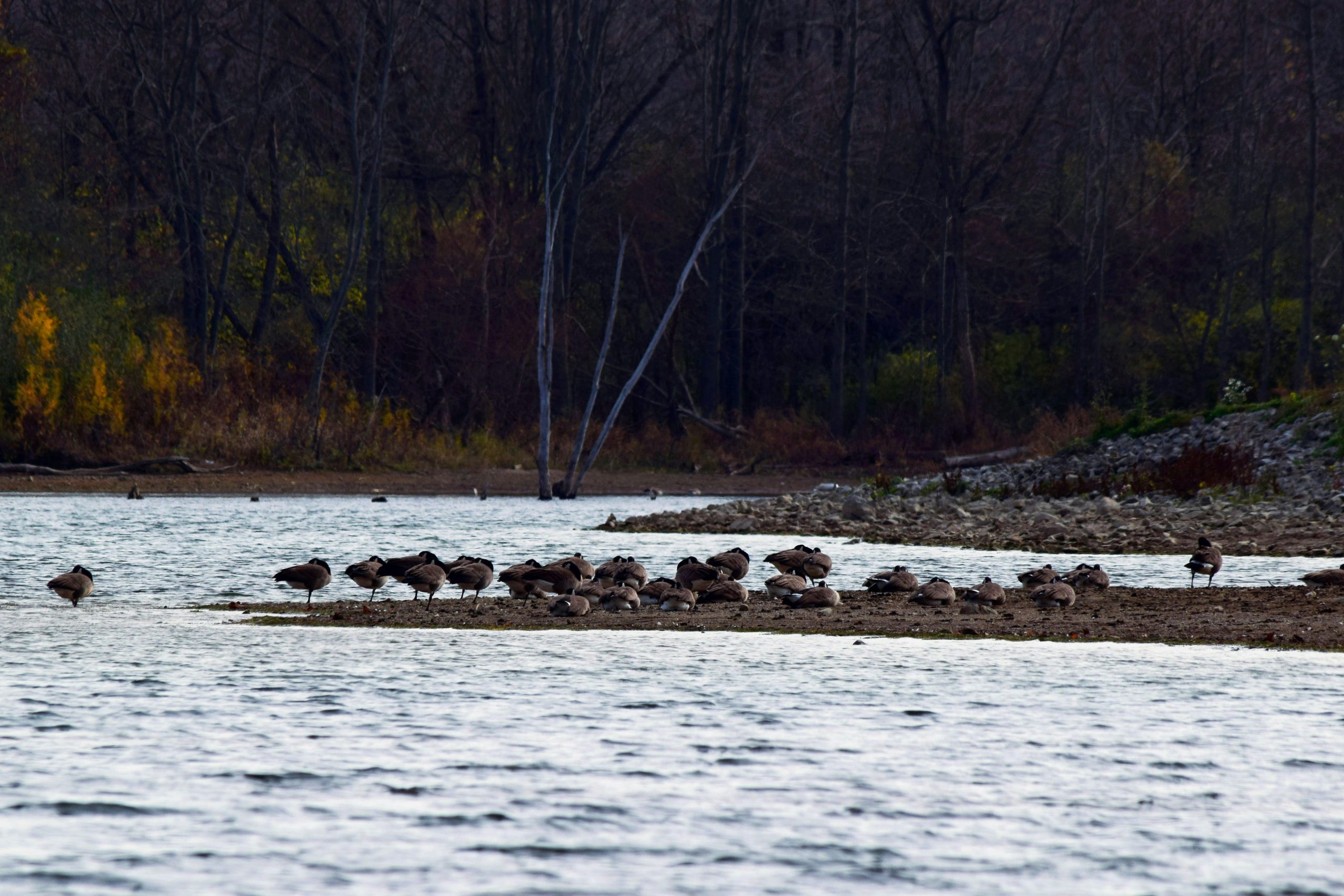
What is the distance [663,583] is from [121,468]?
24908mm

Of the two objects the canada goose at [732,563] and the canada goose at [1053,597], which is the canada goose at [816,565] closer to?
the canada goose at [732,563]

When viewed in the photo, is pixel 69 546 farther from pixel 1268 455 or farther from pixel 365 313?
pixel 365 313

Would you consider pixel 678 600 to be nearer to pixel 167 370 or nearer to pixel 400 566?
pixel 400 566

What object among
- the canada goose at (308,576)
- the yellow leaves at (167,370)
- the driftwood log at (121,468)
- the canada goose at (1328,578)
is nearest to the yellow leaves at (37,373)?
the driftwood log at (121,468)

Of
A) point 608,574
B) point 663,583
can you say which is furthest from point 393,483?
point 663,583

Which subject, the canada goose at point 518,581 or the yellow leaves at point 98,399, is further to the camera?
the yellow leaves at point 98,399

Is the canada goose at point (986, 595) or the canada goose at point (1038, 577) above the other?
the canada goose at point (1038, 577)

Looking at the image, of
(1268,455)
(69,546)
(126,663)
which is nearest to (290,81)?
(69,546)

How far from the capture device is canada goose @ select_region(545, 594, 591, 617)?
43.1 ft

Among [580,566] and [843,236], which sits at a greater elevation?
[843,236]

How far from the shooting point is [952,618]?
12.9m

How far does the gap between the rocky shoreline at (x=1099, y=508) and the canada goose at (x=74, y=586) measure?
42.3ft

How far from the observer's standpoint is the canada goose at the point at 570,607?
13.1 meters

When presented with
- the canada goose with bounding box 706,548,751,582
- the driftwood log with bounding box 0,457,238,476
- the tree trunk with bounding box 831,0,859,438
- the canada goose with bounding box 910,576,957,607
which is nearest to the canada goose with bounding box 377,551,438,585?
the canada goose with bounding box 706,548,751,582
